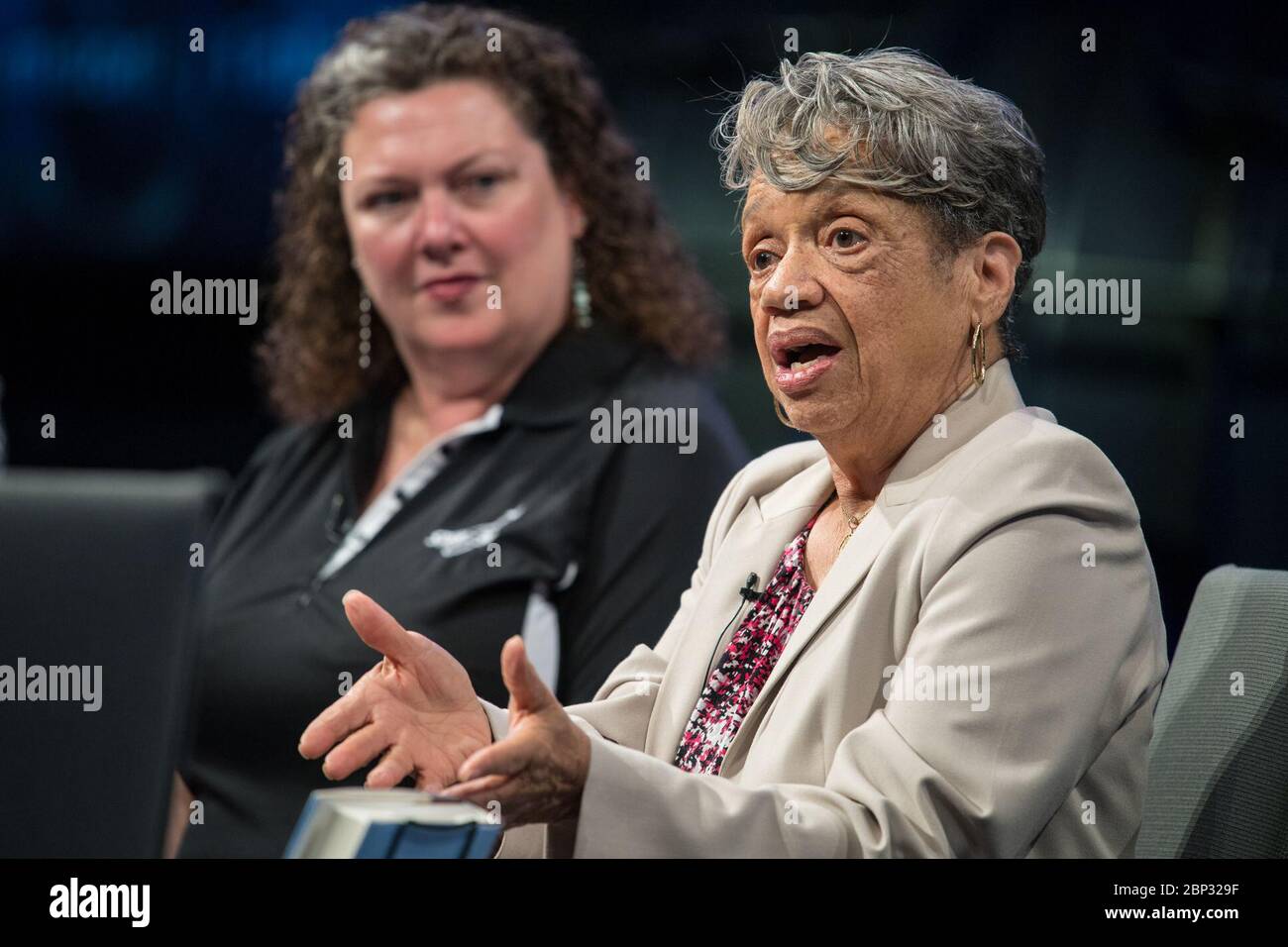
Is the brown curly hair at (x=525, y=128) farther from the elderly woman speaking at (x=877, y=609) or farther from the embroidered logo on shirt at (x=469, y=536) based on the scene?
the elderly woman speaking at (x=877, y=609)

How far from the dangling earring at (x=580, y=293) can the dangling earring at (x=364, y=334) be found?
19.1 inches

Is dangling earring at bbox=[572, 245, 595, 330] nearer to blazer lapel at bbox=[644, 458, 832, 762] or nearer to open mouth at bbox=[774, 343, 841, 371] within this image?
blazer lapel at bbox=[644, 458, 832, 762]

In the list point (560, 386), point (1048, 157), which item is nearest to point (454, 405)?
point (560, 386)

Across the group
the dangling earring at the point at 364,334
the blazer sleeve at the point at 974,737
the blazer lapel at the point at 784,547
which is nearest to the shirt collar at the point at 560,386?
the dangling earring at the point at 364,334

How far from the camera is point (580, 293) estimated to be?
3.04 metres

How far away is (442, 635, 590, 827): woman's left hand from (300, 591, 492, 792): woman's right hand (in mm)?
139

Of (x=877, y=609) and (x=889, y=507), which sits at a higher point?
(x=889, y=507)

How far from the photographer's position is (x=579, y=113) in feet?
9.93

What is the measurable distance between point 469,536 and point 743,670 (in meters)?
1.06

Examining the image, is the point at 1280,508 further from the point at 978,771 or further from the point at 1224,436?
the point at 978,771

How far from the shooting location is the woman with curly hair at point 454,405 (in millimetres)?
2664

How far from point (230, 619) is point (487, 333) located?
742mm

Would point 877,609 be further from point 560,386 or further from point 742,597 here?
point 560,386

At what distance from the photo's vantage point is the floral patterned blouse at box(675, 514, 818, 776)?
1.73 meters
